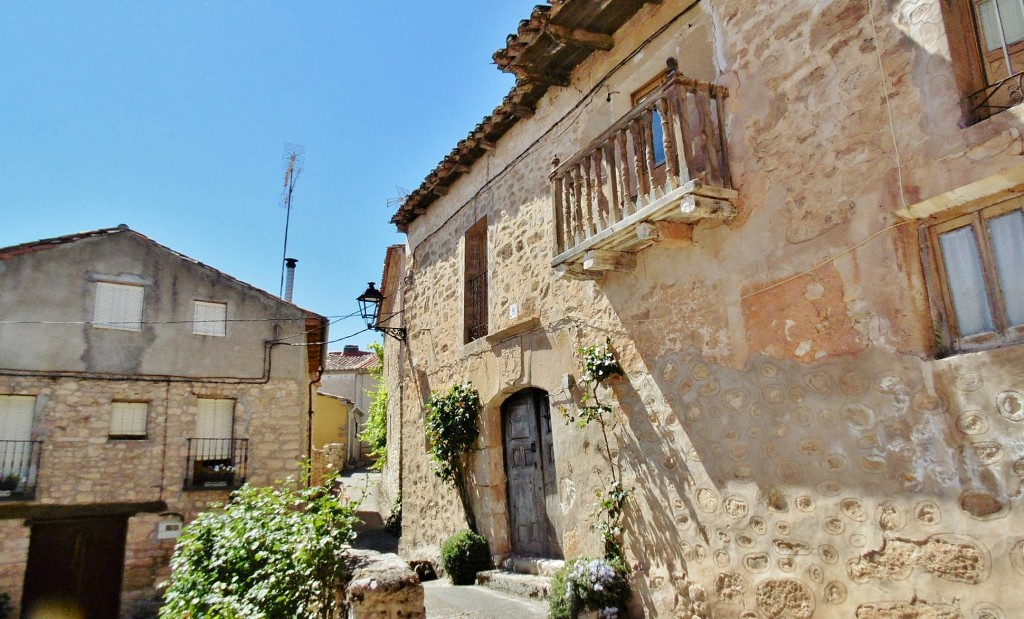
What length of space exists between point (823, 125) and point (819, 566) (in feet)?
9.22

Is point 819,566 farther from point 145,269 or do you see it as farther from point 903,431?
point 145,269

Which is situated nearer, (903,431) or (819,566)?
(903,431)

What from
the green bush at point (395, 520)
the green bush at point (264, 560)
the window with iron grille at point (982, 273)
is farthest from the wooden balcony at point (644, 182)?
the green bush at point (395, 520)

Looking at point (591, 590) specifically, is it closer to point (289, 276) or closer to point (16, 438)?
point (16, 438)

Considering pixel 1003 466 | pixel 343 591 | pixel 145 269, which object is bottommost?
pixel 343 591

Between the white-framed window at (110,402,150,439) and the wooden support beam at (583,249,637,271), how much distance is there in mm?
9593

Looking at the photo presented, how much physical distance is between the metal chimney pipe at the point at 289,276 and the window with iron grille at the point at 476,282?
1152 centimetres

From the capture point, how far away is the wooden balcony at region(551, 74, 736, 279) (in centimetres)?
480

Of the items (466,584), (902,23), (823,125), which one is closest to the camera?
(902,23)

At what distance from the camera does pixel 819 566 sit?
4070 mm

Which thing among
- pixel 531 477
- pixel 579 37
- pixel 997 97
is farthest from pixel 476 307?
pixel 997 97

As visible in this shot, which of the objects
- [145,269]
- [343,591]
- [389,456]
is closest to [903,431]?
[343,591]

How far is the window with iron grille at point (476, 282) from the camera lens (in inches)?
346

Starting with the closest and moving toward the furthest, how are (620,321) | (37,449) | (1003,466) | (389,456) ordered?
(1003,466) → (620,321) → (37,449) → (389,456)
